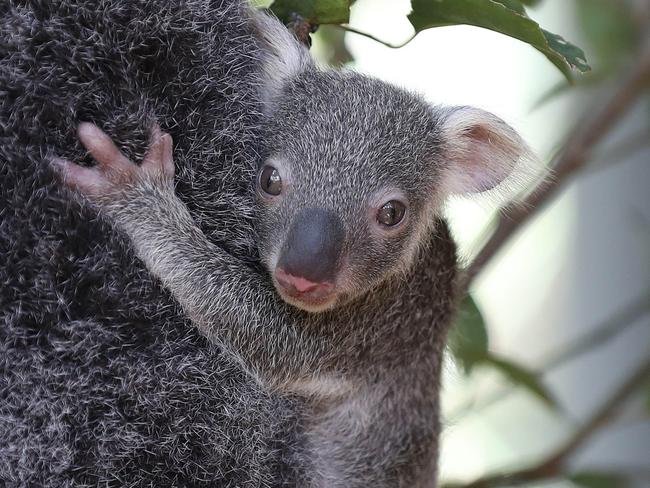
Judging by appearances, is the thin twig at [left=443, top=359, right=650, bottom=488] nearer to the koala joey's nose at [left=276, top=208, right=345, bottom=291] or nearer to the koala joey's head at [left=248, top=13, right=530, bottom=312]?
the koala joey's head at [left=248, top=13, right=530, bottom=312]

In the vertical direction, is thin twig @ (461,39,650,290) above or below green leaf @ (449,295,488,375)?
above

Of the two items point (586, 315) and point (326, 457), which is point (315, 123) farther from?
point (586, 315)

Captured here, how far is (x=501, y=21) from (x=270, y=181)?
1.93 ft

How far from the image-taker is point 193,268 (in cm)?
186

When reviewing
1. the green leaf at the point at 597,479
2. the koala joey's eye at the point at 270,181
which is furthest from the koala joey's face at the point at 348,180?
the green leaf at the point at 597,479

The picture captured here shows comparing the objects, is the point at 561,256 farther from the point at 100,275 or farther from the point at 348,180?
the point at 100,275

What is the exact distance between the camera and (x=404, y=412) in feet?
7.61

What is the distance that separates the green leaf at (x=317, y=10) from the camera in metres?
1.73

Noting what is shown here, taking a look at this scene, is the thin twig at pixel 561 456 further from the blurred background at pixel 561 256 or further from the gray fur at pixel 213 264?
the blurred background at pixel 561 256

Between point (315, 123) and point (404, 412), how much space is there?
2.40 ft

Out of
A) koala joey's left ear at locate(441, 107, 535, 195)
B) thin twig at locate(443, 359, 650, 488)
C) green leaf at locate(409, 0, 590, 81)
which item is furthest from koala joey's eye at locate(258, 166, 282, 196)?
thin twig at locate(443, 359, 650, 488)

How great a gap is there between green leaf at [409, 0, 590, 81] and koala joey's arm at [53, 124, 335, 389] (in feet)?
1.81

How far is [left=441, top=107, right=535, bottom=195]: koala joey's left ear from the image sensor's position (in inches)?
91.7

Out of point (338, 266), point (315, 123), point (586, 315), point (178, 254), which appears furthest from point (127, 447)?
point (586, 315)
